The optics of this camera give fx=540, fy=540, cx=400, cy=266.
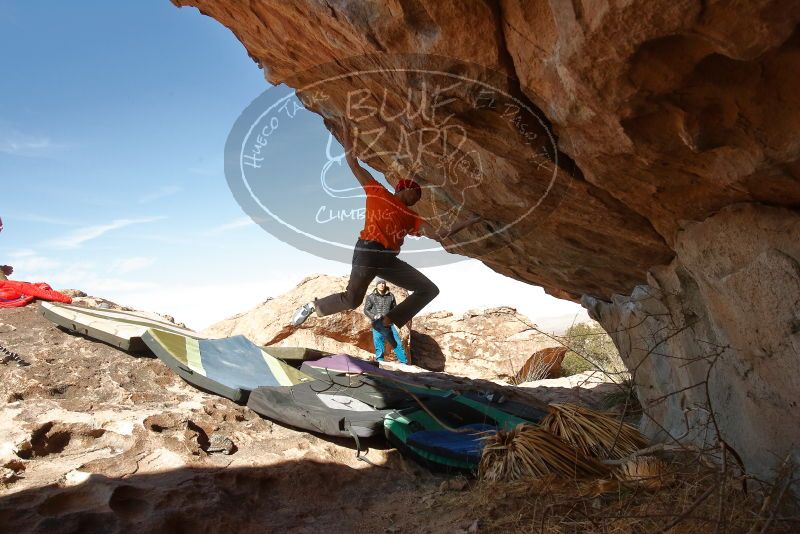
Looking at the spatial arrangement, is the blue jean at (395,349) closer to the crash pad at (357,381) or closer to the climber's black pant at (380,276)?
the crash pad at (357,381)

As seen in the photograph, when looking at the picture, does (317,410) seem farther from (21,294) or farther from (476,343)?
(476,343)

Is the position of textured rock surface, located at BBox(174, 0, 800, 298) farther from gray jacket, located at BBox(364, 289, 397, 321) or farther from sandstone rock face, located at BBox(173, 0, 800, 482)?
gray jacket, located at BBox(364, 289, 397, 321)

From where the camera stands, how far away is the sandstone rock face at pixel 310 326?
36.5ft

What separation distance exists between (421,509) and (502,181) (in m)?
2.31

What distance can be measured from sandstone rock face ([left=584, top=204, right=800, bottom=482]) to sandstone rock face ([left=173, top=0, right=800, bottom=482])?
0.04 feet

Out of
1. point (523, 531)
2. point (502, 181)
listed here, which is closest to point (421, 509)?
point (523, 531)

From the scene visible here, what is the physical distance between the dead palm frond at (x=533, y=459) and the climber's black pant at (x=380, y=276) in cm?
204

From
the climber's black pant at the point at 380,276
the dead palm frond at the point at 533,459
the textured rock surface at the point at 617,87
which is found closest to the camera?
the textured rock surface at the point at 617,87

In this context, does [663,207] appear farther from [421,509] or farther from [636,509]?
[421,509]

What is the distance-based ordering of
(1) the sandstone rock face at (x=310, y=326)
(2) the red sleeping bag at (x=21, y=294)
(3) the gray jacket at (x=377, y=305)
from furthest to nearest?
(1) the sandstone rock face at (x=310, y=326) → (3) the gray jacket at (x=377, y=305) → (2) the red sleeping bag at (x=21, y=294)

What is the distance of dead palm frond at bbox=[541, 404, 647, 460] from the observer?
141 inches

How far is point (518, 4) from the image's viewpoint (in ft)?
7.38

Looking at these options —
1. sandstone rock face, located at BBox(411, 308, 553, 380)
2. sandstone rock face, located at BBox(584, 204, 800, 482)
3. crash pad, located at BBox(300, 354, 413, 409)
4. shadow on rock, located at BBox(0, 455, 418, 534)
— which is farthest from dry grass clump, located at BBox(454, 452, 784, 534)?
sandstone rock face, located at BBox(411, 308, 553, 380)

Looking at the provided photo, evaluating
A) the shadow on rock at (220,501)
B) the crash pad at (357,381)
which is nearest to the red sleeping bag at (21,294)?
the crash pad at (357,381)
